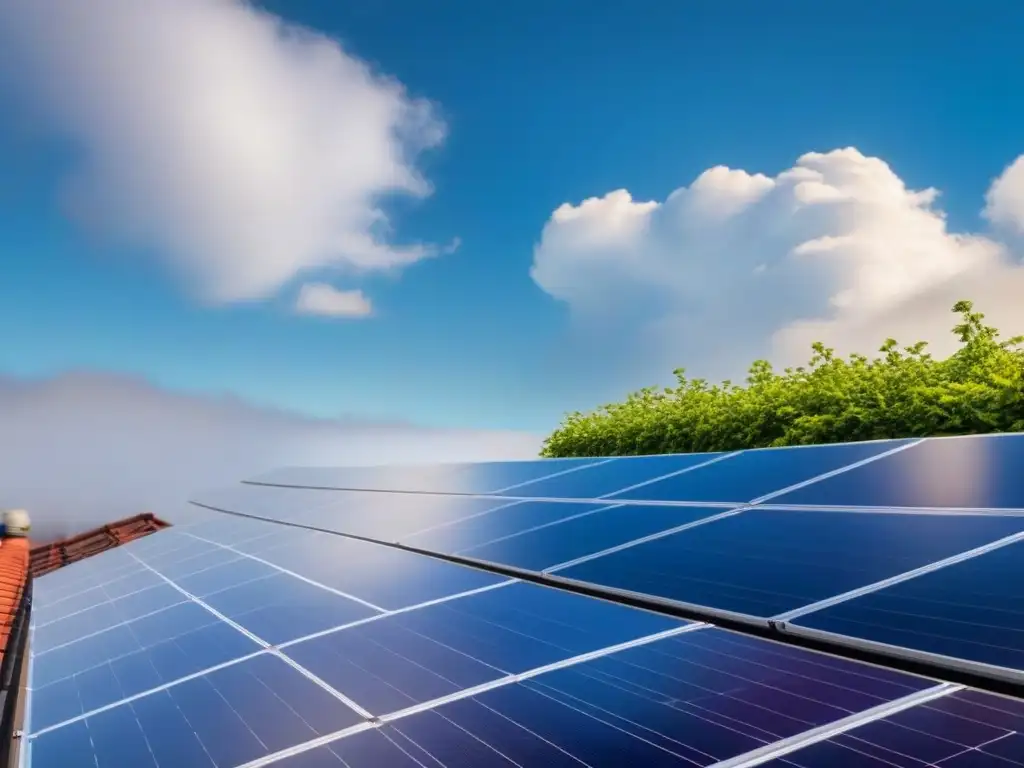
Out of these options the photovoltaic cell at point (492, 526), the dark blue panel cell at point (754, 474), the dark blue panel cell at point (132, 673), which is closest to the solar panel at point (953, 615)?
the dark blue panel cell at point (754, 474)

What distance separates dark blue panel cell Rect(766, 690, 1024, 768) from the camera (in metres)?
2.36

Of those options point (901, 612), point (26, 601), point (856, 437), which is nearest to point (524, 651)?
point (901, 612)

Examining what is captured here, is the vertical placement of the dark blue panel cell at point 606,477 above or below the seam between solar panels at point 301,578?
above

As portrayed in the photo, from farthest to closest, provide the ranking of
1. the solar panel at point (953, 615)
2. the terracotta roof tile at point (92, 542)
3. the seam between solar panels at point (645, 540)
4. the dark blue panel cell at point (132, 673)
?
the terracotta roof tile at point (92, 542) < the seam between solar panels at point (645, 540) < the dark blue panel cell at point (132, 673) < the solar panel at point (953, 615)

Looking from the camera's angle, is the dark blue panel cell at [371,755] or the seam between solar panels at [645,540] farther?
the seam between solar panels at [645,540]

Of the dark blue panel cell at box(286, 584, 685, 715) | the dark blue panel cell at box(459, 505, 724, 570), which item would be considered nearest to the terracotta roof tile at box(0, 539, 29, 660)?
the dark blue panel cell at box(286, 584, 685, 715)

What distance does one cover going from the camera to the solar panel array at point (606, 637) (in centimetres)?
285

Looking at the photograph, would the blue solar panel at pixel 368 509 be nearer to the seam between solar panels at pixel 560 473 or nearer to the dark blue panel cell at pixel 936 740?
the seam between solar panels at pixel 560 473

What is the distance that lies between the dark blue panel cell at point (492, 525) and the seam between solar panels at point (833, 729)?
472 centimetres

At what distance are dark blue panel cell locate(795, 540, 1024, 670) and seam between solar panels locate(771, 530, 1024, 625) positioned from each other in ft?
0.13

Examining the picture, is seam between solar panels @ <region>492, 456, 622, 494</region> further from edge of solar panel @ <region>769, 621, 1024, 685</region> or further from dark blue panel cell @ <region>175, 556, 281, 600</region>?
edge of solar panel @ <region>769, 621, 1024, 685</region>

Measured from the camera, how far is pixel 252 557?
8.94 meters

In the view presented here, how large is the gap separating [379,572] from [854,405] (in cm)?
1051

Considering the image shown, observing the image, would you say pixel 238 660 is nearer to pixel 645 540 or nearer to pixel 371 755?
pixel 371 755
